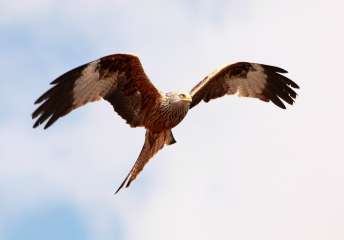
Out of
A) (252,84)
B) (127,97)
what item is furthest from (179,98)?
(252,84)

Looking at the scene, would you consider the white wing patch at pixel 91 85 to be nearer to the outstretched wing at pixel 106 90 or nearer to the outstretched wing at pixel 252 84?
the outstretched wing at pixel 106 90

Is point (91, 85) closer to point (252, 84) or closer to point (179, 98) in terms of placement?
point (179, 98)

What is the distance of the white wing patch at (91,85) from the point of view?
1380 cm

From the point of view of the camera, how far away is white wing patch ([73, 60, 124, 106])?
13.8 meters

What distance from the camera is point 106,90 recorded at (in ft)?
46.6

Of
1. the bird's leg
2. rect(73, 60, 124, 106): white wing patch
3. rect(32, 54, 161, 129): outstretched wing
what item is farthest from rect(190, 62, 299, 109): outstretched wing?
rect(73, 60, 124, 106): white wing patch

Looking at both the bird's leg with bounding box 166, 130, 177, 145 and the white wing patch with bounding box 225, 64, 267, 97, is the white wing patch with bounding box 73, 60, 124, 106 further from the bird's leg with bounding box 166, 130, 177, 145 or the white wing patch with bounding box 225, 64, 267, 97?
the white wing patch with bounding box 225, 64, 267, 97

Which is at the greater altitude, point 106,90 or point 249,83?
point 106,90

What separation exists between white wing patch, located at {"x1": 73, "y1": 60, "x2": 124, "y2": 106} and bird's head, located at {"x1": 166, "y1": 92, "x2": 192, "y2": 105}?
39.6 inches

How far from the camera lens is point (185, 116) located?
14211 millimetres

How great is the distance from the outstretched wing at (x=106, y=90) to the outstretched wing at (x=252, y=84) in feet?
5.49

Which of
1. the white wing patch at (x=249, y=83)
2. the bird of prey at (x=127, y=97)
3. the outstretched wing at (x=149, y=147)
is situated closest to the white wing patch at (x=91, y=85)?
the bird of prey at (x=127, y=97)

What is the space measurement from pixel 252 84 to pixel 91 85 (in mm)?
3816

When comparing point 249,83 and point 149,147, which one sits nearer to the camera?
point 149,147
